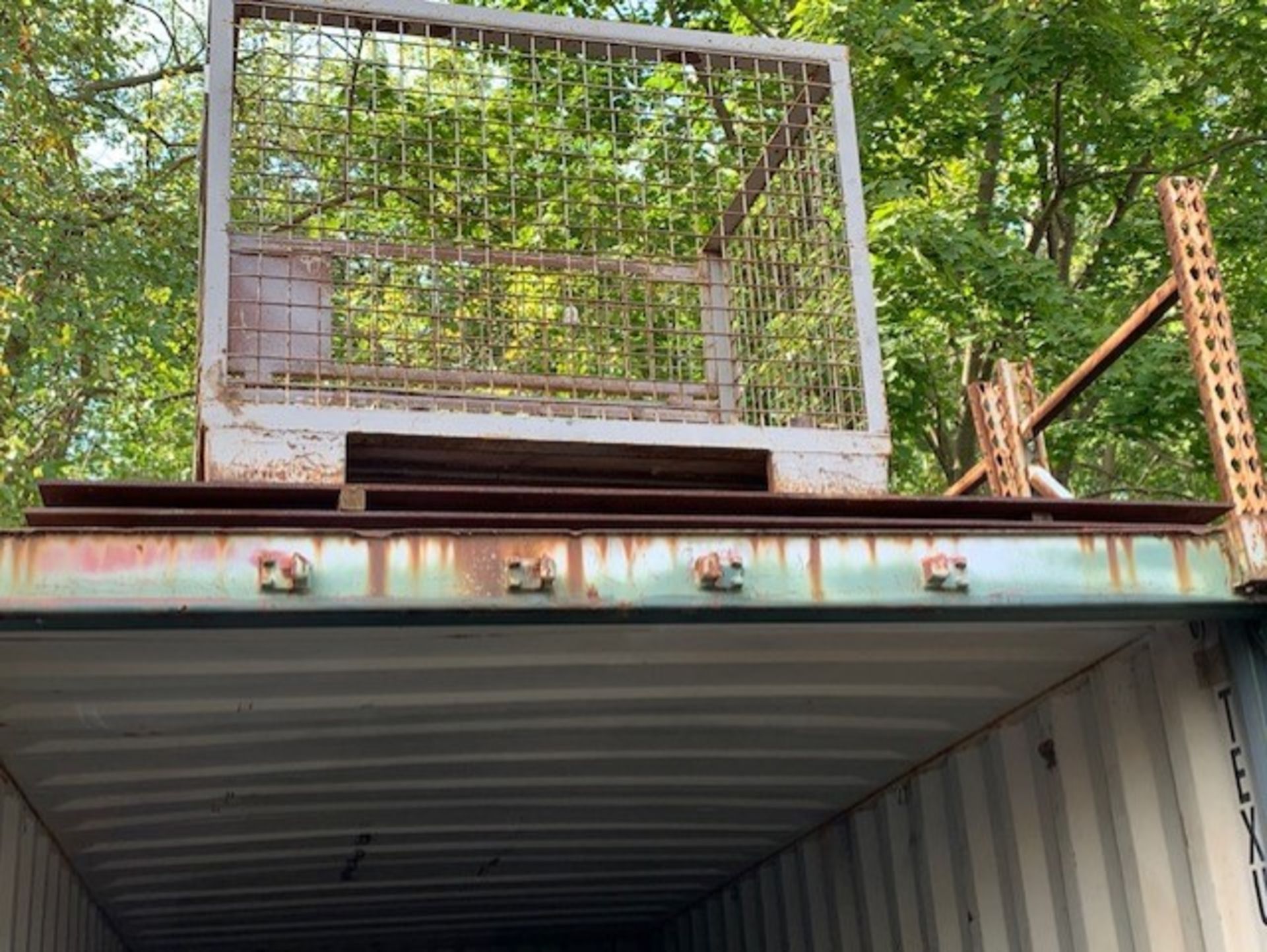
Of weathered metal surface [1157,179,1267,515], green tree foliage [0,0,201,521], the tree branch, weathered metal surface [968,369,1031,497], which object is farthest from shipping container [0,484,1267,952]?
the tree branch

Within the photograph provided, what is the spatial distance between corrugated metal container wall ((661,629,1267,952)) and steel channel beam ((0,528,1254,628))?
47 centimetres

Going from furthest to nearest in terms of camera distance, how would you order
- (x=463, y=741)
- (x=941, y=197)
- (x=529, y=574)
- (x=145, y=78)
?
1. (x=145, y=78)
2. (x=941, y=197)
3. (x=463, y=741)
4. (x=529, y=574)

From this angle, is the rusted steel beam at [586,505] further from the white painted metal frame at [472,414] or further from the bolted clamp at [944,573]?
the white painted metal frame at [472,414]

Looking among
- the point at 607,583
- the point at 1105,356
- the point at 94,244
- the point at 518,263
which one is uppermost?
the point at 94,244

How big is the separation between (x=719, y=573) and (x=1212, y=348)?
1.40 m

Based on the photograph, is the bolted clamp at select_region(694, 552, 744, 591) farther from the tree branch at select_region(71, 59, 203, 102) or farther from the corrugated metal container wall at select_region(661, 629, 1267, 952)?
the tree branch at select_region(71, 59, 203, 102)

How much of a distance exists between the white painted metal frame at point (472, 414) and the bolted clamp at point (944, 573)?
1.00 m

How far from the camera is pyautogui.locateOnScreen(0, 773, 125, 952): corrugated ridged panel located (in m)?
4.11

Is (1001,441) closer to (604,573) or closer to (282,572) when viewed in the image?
(604,573)

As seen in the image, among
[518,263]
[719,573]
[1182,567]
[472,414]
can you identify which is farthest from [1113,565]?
[518,263]

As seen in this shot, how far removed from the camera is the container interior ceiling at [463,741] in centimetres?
342

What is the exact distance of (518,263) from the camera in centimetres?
463

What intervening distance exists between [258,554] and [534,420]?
1.40 meters

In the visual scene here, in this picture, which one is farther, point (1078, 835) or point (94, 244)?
point (94, 244)
